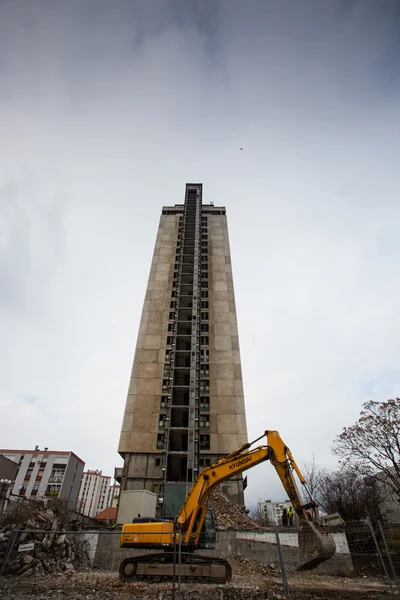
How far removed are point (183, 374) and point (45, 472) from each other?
46.1 m

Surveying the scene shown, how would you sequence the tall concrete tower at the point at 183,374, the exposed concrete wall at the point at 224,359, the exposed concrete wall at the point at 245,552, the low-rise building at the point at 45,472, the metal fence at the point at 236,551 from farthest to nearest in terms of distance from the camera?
the low-rise building at the point at 45,472
the exposed concrete wall at the point at 224,359
the tall concrete tower at the point at 183,374
the exposed concrete wall at the point at 245,552
the metal fence at the point at 236,551

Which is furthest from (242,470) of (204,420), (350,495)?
(350,495)

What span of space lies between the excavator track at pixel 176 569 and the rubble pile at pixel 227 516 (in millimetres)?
11244

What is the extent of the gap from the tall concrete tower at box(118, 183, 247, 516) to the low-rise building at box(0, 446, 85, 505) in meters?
41.1

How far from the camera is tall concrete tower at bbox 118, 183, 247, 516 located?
3203 cm

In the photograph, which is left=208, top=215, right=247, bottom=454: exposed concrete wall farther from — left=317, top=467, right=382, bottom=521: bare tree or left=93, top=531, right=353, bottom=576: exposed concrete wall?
left=93, top=531, right=353, bottom=576: exposed concrete wall

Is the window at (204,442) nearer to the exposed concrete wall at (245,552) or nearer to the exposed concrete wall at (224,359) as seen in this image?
the exposed concrete wall at (224,359)

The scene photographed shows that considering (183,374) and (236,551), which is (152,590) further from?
(183,374)

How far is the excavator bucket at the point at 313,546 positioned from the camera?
816cm

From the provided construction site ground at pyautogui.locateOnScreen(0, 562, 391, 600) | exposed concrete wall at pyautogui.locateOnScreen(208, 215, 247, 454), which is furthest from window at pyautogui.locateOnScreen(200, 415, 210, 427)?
construction site ground at pyautogui.locateOnScreen(0, 562, 391, 600)

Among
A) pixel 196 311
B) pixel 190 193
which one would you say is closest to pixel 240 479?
pixel 196 311

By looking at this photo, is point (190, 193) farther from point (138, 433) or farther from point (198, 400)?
point (138, 433)

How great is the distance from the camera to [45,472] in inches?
2507

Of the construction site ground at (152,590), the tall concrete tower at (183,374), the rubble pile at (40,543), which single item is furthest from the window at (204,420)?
the construction site ground at (152,590)
